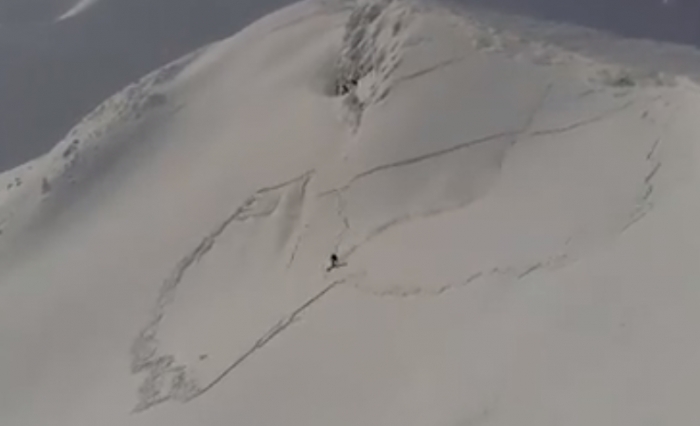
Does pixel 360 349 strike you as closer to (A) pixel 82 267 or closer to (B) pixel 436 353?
(B) pixel 436 353

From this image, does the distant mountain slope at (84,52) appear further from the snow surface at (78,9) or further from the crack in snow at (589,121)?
the crack in snow at (589,121)

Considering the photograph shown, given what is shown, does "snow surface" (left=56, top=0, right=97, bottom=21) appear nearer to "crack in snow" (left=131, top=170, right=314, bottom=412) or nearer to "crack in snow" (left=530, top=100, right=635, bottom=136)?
"crack in snow" (left=131, top=170, right=314, bottom=412)

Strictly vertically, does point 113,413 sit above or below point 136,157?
below

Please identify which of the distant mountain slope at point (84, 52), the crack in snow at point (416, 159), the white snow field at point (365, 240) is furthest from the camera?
the distant mountain slope at point (84, 52)

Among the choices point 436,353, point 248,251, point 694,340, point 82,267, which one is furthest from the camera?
point 82,267

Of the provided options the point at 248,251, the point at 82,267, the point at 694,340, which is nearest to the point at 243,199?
the point at 248,251

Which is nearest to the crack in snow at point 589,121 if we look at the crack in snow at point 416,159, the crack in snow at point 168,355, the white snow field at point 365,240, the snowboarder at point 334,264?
the white snow field at point 365,240

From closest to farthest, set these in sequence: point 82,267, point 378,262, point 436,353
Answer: point 436,353, point 378,262, point 82,267

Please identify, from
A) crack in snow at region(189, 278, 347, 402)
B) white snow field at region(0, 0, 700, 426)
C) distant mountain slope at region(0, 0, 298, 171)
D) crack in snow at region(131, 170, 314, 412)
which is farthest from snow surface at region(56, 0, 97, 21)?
crack in snow at region(189, 278, 347, 402)
